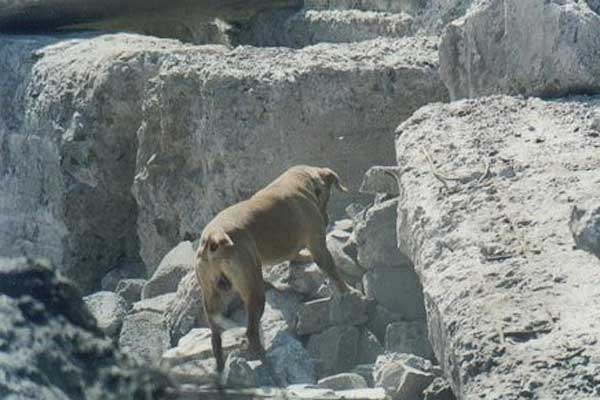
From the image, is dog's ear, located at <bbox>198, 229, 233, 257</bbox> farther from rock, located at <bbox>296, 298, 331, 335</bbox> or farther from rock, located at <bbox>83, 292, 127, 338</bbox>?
rock, located at <bbox>83, 292, 127, 338</bbox>

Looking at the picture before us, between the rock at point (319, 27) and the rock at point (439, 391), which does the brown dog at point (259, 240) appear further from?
the rock at point (319, 27)

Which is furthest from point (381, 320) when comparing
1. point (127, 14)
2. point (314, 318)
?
point (127, 14)

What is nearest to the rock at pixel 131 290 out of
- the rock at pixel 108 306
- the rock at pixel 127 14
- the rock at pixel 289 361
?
the rock at pixel 108 306

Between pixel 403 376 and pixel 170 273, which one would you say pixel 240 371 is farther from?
pixel 170 273

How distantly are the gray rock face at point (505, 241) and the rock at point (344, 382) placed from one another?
498 mm

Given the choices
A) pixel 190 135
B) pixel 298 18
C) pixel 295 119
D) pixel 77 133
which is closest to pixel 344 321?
pixel 295 119

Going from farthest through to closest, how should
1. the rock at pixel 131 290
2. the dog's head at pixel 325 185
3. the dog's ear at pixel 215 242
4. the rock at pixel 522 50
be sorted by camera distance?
the rock at pixel 131 290
the dog's head at pixel 325 185
the rock at pixel 522 50
the dog's ear at pixel 215 242

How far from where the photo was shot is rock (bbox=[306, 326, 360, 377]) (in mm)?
6191

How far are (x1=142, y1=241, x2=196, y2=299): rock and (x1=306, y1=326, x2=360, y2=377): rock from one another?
4.99ft

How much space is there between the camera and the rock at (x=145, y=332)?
6.89m

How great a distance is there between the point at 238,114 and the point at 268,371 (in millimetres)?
2121

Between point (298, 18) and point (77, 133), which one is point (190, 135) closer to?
point (77, 133)

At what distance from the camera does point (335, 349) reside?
6301mm

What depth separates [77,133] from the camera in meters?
9.48
